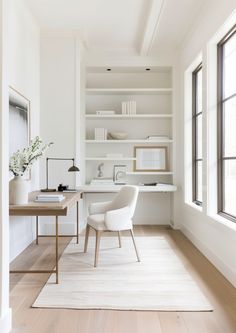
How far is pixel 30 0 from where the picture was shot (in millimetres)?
3902

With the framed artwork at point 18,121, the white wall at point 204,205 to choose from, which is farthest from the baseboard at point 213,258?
the framed artwork at point 18,121

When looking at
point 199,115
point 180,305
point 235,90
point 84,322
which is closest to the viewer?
point 84,322

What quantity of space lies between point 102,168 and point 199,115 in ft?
6.25

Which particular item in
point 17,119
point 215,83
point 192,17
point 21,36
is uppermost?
point 192,17

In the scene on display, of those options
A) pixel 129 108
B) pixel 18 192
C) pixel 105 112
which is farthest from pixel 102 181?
pixel 18 192

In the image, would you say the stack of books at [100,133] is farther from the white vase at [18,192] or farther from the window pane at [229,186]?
the white vase at [18,192]

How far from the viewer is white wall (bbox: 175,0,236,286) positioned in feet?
9.86

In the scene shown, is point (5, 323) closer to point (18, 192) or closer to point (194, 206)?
point (18, 192)

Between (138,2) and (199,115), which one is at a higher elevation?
(138,2)

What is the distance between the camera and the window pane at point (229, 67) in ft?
10.9

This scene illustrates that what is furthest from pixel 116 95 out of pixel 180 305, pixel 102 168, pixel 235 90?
pixel 180 305

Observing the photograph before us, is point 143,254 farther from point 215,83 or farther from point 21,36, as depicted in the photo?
point 21,36

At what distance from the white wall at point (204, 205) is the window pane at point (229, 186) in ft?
0.68

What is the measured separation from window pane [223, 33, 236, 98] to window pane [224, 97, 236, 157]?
0.39 feet
